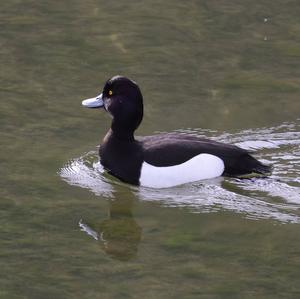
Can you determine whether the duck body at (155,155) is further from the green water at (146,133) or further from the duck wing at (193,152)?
the green water at (146,133)

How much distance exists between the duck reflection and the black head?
0.95 meters

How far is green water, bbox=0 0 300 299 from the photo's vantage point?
6953mm

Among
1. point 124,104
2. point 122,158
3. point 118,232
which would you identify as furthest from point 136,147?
point 118,232

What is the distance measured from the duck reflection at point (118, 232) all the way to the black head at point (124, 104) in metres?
0.95

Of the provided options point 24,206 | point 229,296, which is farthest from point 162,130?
point 229,296

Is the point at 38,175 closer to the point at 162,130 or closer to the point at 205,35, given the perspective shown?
the point at 162,130

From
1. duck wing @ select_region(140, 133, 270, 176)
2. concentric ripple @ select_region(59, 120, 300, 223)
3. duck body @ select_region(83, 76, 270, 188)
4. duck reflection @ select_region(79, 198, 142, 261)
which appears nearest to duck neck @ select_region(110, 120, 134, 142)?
duck body @ select_region(83, 76, 270, 188)

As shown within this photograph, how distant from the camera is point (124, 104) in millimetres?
9102

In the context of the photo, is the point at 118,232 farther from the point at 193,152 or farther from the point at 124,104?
the point at 124,104

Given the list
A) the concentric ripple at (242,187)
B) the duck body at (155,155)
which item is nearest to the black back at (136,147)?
the duck body at (155,155)

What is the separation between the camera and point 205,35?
12.9 metres

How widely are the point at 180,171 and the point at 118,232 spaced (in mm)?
1198

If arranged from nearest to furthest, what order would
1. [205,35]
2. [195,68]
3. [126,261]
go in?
[126,261], [195,68], [205,35]

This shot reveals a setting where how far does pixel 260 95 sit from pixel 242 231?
3487mm
